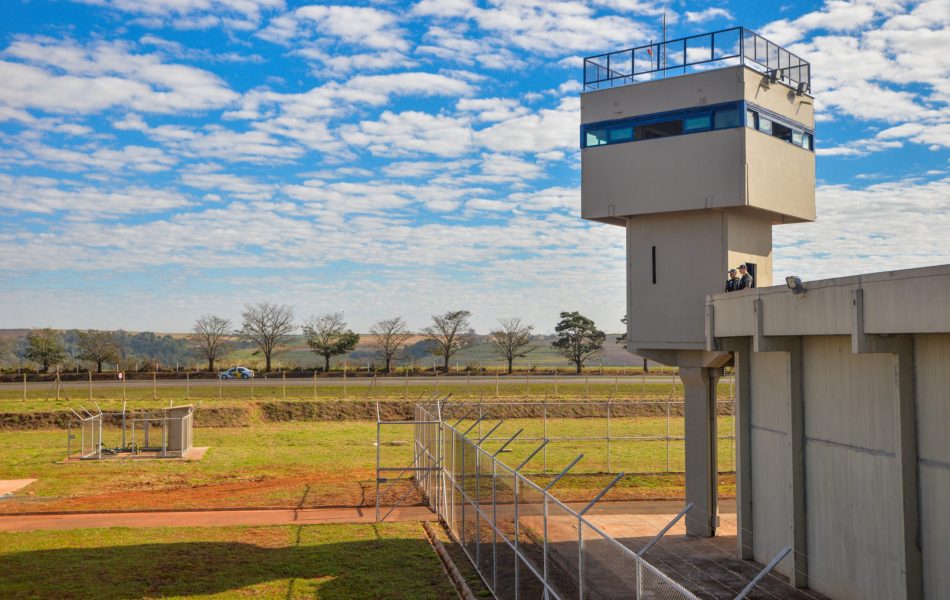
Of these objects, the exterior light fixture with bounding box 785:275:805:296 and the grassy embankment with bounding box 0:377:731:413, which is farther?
the grassy embankment with bounding box 0:377:731:413

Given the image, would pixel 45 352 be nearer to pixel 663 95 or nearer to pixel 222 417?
pixel 222 417

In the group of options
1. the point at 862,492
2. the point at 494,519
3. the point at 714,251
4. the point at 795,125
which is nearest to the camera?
the point at 862,492

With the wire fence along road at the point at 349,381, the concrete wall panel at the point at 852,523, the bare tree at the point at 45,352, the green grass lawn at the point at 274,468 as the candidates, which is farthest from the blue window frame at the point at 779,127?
the bare tree at the point at 45,352

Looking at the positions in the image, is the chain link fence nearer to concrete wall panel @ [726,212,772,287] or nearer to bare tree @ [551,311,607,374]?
concrete wall panel @ [726,212,772,287]

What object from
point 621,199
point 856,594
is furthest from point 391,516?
point 856,594

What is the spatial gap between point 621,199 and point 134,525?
1551 centimetres

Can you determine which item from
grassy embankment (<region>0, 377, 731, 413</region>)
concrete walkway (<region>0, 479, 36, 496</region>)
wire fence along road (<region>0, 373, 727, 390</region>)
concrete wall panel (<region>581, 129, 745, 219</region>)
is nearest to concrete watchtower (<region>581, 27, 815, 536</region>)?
concrete wall panel (<region>581, 129, 745, 219</region>)

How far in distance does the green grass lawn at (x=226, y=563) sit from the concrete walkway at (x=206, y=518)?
82 centimetres

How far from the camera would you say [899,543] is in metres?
12.5

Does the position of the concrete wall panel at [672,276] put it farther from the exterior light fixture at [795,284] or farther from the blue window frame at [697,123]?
the exterior light fixture at [795,284]

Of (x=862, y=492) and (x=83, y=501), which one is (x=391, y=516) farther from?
(x=862, y=492)

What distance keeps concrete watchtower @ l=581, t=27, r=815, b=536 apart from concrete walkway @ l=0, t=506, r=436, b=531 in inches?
323

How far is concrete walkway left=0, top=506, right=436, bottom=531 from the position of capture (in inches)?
893

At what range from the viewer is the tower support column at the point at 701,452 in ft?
68.3
